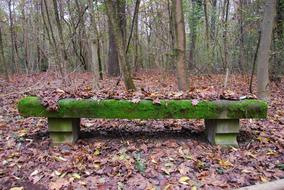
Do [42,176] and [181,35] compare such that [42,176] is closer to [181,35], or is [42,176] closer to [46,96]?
[46,96]

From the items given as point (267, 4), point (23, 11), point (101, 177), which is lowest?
point (101, 177)

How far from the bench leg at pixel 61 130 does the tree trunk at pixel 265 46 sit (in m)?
5.23

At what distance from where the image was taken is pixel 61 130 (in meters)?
4.72

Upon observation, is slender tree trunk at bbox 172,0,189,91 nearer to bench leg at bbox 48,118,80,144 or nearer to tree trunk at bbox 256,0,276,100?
tree trunk at bbox 256,0,276,100

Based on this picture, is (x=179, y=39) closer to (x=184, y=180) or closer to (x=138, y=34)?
(x=184, y=180)

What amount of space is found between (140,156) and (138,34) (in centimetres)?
1789

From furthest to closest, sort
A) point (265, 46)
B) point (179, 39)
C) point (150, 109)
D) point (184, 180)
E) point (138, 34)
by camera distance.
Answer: point (138, 34)
point (265, 46)
point (179, 39)
point (150, 109)
point (184, 180)

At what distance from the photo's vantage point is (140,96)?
473 cm

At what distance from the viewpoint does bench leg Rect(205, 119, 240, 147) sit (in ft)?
15.3

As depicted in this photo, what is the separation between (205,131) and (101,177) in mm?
2129

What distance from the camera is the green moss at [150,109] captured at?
4543 millimetres

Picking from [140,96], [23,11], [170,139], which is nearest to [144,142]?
[170,139]

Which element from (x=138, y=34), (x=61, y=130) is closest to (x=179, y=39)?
(x=61, y=130)

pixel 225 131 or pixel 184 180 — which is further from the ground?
pixel 225 131
